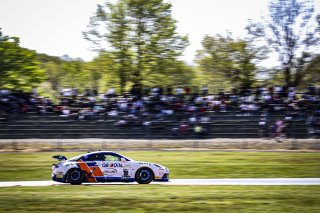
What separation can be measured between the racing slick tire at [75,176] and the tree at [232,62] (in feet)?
115

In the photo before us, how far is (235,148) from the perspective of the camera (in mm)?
31062

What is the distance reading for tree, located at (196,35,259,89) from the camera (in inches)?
2043

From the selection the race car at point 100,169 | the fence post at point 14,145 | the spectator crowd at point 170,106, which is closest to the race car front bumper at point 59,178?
the race car at point 100,169

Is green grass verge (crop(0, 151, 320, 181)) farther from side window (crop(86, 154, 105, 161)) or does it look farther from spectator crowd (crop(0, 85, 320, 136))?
spectator crowd (crop(0, 85, 320, 136))

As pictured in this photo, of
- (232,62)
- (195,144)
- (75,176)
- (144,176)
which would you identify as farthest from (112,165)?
(232,62)

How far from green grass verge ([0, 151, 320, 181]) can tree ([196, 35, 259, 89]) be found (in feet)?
78.3

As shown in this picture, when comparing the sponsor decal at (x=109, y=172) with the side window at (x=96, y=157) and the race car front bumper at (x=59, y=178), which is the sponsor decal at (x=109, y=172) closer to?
the side window at (x=96, y=157)

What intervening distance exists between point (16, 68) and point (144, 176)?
1748 inches

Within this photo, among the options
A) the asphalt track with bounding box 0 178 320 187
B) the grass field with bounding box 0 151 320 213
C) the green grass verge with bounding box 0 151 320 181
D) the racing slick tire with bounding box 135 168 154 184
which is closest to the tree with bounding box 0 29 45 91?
the green grass verge with bounding box 0 151 320 181

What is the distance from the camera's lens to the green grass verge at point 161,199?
1242 centimetres

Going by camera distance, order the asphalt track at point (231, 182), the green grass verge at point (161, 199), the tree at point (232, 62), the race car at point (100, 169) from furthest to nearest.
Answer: the tree at point (232, 62), the asphalt track at point (231, 182), the race car at point (100, 169), the green grass verge at point (161, 199)

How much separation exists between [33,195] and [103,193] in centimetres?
202

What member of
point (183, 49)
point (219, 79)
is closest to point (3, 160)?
point (183, 49)

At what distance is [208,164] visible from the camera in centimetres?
2316
